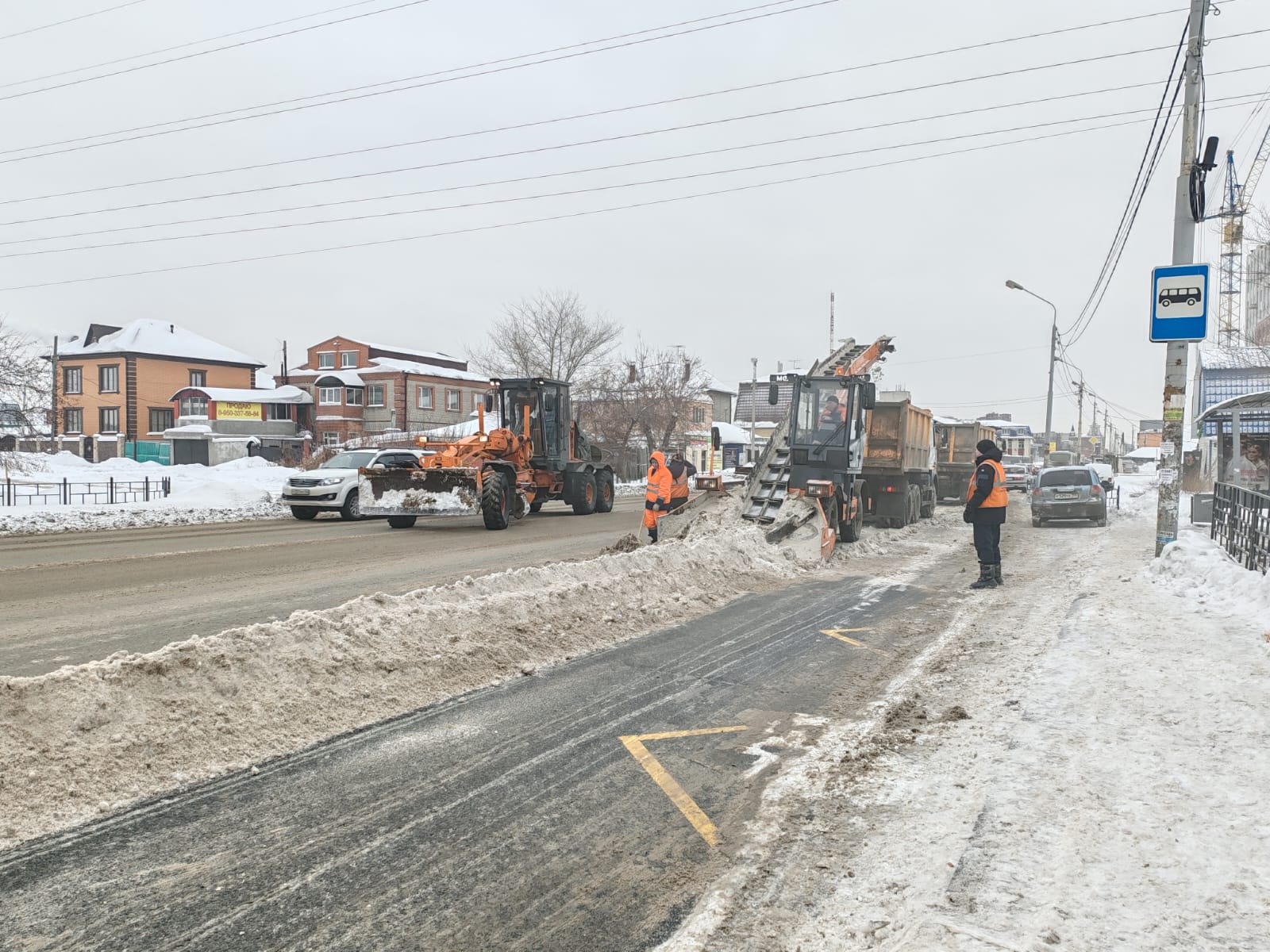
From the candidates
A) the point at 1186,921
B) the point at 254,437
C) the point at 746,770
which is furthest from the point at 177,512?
the point at 254,437

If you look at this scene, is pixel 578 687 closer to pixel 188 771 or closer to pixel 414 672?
pixel 414 672

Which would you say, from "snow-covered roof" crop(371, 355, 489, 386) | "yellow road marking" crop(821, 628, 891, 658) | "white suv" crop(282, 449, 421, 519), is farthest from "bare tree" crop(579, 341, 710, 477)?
"yellow road marking" crop(821, 628, 891, 658)

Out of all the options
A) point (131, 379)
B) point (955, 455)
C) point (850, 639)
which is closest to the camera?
point (850, 639)

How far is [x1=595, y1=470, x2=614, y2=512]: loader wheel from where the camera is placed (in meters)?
22.9

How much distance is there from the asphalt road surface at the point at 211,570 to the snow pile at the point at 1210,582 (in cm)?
770

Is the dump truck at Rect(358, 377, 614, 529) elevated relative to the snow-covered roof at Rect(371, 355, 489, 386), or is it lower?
lower

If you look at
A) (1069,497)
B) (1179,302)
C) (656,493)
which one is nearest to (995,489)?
(1179,302)

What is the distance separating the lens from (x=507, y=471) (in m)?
18.5

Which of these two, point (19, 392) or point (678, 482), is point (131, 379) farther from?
point (678, 482)

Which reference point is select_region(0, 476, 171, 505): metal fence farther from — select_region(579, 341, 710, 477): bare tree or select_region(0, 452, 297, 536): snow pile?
select_region(579, 341, 710, 477): bare tree

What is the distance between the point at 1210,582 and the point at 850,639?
4.24 metres

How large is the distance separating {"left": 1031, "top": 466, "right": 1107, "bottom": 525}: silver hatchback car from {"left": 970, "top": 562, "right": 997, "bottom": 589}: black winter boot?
37.8 ft

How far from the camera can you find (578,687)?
609cm

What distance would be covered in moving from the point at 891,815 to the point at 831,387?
41.4ft
